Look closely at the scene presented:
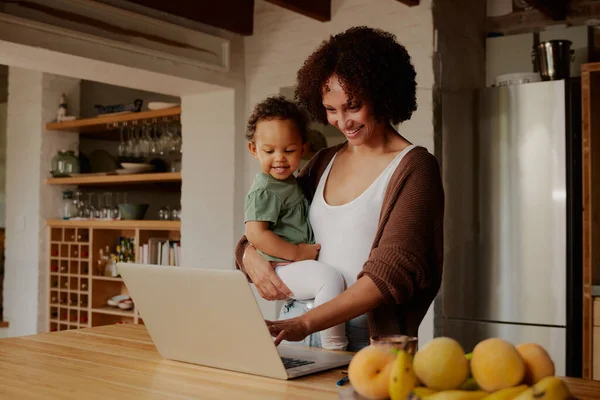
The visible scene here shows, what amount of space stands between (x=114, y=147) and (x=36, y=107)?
912 mm

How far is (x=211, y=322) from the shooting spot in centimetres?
141

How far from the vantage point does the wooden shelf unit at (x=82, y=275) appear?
18.9ft

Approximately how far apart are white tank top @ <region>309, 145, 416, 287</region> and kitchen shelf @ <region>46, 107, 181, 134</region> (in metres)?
3.46

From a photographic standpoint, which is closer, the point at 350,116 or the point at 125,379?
the point at 125,379

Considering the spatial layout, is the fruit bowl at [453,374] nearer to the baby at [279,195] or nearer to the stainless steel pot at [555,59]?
the baby at [279,195]

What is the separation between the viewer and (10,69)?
629cm

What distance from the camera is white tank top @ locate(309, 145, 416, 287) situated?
5.91 ft

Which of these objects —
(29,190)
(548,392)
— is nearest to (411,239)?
(548,392)

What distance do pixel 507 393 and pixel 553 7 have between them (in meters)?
3.79

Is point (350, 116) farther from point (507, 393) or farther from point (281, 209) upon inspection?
point (507, 393)

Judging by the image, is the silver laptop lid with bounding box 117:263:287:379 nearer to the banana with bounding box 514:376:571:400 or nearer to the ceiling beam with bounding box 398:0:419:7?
the banana with bounding box 514:376:571:400

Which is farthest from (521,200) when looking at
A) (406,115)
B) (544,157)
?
(406,115)

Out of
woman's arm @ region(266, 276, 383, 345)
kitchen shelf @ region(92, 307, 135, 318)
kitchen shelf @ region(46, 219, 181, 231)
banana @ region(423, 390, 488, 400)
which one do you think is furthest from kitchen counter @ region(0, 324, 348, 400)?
kitchen shelf @ region(92, 307, 135, 318)

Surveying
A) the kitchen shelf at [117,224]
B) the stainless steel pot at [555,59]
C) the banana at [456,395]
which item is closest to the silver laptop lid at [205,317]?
the banana at [456,395]
